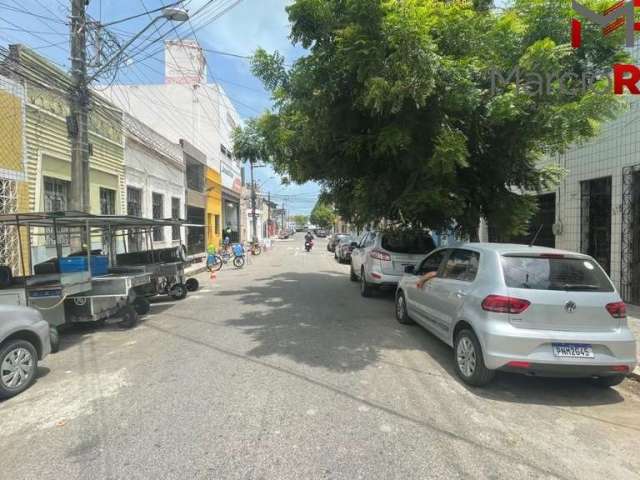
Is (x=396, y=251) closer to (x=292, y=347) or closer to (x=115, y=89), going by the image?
(x=292, y=347)

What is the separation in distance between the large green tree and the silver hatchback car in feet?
7.06

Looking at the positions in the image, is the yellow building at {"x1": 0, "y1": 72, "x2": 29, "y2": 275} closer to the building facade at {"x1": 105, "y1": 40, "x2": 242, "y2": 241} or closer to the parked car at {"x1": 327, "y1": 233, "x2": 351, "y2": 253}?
the building facade at {"x1": 105, "y1": 40, "x2": 242, "y2": 241}

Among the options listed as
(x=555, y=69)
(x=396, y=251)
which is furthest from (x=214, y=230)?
(x=555, y=69)

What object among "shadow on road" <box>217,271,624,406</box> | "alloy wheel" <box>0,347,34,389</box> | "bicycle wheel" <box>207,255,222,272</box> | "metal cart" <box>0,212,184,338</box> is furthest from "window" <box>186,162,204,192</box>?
"alloy wheel" <box>0,347,34,389</box>

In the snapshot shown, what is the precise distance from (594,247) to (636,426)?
7.57 meters

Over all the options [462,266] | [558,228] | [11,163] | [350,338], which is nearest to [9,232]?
[11,163]

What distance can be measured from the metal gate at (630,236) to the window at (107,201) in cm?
1494

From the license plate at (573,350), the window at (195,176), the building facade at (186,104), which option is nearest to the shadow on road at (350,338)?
the license plate at (573,350)

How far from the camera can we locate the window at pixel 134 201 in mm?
16234

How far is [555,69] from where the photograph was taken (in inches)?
241

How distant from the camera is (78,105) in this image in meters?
9.01

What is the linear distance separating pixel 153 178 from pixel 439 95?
51.2 feet

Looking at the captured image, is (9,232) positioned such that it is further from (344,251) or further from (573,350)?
(344,251)

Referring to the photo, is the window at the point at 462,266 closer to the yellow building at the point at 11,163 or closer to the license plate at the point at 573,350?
the license plate at the point at 573,350
